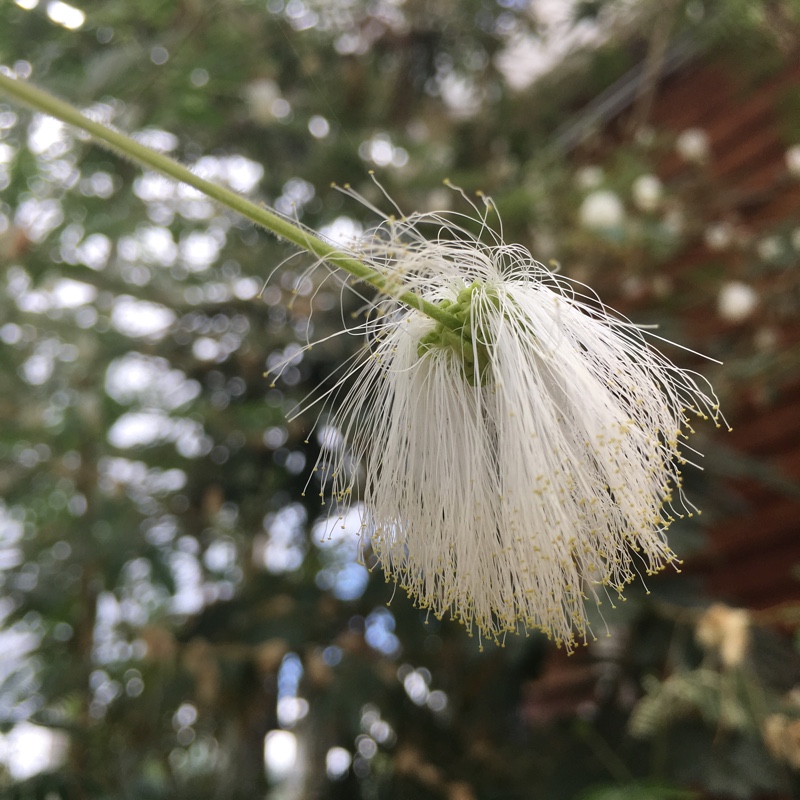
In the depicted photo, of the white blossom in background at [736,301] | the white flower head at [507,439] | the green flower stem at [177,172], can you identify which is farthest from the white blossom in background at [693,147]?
the green flower stem at [177,172]

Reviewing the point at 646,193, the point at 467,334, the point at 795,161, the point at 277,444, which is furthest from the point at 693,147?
the point at 467,334

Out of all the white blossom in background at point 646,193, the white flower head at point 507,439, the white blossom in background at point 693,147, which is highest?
the white blossom in background at point 693,147

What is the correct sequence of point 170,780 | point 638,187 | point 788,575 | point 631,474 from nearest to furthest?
point 631,474, point 170,780, point 638,187, point 788,575

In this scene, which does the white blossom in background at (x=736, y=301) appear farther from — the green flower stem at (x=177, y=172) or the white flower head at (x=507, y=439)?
the green flower stem at (x=177, y=172)

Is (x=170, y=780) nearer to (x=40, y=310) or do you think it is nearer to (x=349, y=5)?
(x=40, y=310)

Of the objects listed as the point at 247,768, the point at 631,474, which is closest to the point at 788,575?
the point at 247,768

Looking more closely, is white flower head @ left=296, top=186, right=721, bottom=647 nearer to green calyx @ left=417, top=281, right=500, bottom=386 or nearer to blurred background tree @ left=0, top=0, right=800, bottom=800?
green calyx @ left=417, top=281, right=500, bottom=386
